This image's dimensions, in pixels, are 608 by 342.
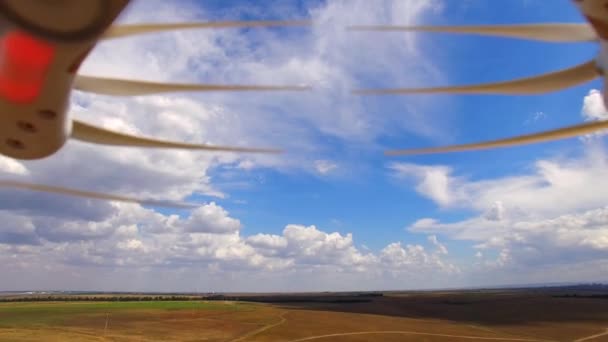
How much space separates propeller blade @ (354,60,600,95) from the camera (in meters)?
6.75

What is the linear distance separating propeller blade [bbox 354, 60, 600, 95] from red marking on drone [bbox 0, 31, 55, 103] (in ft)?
14.8

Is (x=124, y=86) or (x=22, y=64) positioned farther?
(x=124, y=86)

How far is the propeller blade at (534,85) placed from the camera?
22.1ft

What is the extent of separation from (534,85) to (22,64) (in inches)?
280

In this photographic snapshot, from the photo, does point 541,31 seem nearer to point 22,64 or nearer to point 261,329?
point 22,64

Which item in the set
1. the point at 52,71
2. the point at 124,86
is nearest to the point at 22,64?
the point at 52,71

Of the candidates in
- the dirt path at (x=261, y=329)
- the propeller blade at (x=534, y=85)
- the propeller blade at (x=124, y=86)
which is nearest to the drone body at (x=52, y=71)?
the propeller blade at (x=124, y=86)

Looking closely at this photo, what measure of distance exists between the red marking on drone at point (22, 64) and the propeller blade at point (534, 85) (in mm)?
4508

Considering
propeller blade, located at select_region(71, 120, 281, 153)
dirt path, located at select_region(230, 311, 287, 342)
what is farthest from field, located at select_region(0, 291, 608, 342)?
propeller blade, located at select_region(71, 120, 281, 153)

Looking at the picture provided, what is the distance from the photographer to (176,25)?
5.61 metres

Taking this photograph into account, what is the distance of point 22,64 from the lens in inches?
169

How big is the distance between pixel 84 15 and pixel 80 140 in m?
3.61

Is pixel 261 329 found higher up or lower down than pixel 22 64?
lower down

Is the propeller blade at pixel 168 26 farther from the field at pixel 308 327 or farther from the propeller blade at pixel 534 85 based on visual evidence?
the field at pixel 308 327
